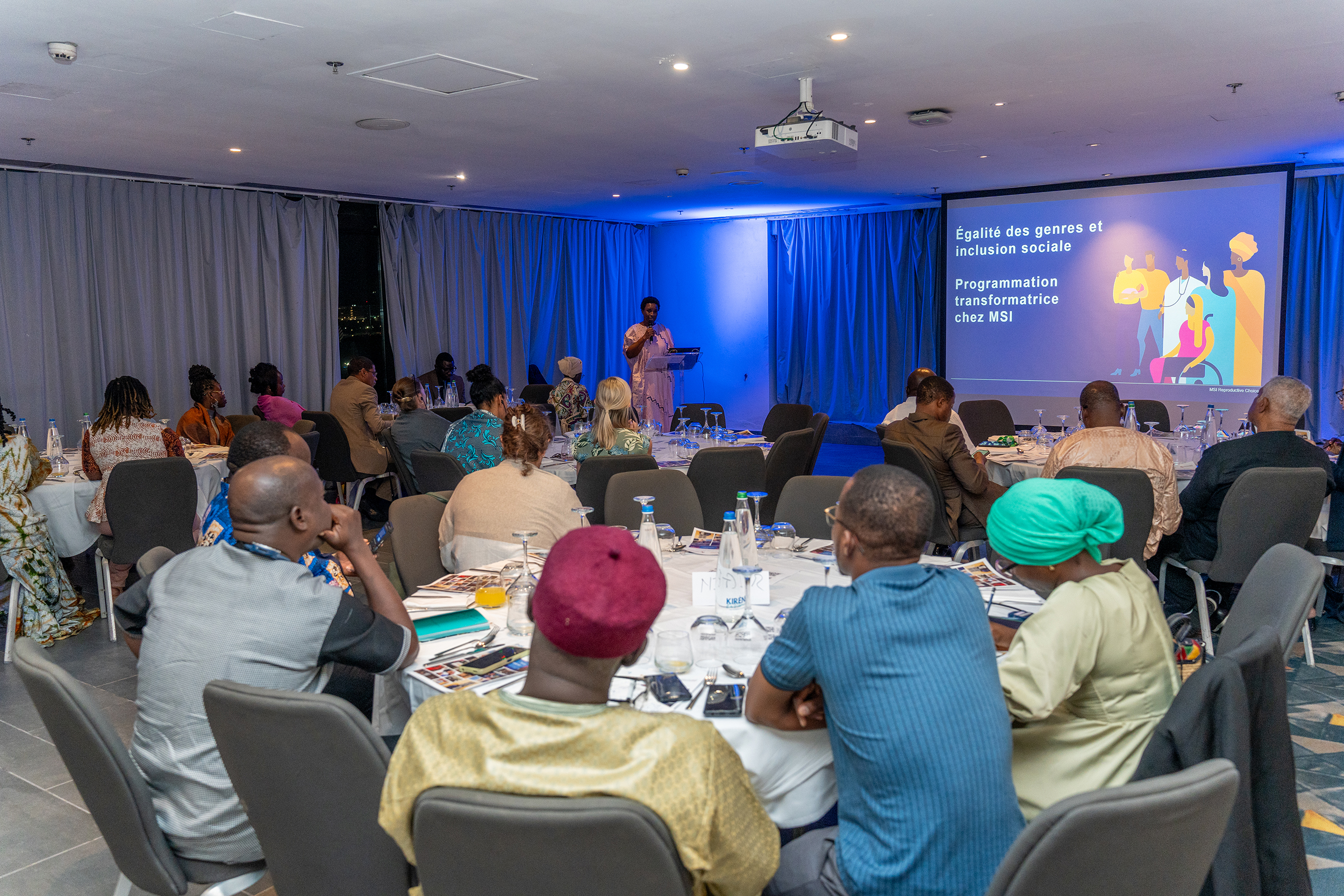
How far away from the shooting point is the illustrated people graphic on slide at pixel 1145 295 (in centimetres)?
970

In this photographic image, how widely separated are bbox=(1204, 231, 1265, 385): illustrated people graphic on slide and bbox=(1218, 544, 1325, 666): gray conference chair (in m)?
7.61

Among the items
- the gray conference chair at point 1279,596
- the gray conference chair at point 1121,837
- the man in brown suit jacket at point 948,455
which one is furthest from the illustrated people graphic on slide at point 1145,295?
the gray conference chair at point 1121,837

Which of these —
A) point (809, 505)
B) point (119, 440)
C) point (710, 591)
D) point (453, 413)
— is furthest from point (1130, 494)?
point (453, 413)

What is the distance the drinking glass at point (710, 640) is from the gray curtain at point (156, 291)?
8.05 m

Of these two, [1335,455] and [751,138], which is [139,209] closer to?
[751,138]

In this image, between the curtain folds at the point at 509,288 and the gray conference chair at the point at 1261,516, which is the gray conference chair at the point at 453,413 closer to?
the curtain folds at the point at 509,288

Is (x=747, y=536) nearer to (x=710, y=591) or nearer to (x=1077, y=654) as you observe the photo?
(x=710, y=591)

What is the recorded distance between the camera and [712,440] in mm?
6664

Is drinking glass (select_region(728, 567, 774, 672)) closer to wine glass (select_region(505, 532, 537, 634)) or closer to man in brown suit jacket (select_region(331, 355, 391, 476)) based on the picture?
wine glass (select_region(505, 532, 537, 634))

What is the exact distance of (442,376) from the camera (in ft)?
34.5

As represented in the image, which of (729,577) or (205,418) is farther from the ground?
(205,418)

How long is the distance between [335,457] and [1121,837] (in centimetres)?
716

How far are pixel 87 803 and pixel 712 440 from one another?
4.93 metres

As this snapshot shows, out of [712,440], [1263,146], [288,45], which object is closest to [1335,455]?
[1263,146]
